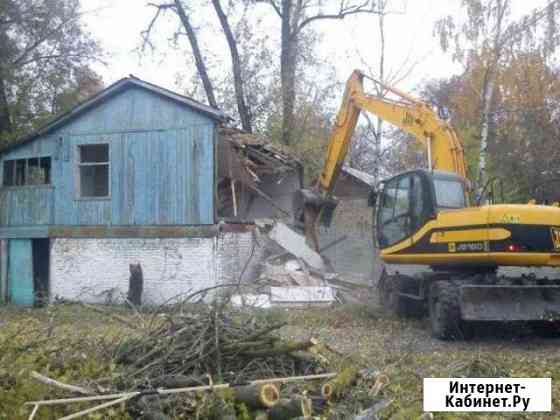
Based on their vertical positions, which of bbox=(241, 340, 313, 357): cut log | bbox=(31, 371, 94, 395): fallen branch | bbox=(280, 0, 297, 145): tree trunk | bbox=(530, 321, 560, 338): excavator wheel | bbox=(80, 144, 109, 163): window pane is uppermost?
bbox=(280, 0, 297, 145): tree trunk

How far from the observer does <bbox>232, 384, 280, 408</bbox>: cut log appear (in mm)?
6230

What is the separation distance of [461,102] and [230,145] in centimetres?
1572

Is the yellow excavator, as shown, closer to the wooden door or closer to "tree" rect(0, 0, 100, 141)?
the wooden door

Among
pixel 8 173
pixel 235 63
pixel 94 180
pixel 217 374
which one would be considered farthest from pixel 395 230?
pixel 235 63

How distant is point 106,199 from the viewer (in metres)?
17.3

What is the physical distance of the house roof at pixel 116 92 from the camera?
1628 cm

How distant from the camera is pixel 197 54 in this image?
1080 inches

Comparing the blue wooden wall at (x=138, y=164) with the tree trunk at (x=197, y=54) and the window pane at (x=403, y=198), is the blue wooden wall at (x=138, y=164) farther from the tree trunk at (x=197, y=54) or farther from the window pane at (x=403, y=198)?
the tree trunk at (x=197, y=54)

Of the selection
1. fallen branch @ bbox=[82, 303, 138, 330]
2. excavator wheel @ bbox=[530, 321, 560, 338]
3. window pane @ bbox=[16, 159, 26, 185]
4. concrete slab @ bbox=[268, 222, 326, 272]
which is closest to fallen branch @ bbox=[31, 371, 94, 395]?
fallen branch @ bbox=[82, 303, 138, 330]

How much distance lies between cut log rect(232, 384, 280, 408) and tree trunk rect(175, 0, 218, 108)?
21811 millimetres

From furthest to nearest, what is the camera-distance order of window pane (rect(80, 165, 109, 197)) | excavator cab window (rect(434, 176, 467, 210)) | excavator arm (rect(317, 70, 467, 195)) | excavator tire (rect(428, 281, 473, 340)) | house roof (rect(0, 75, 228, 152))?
window pane (rect(80, 165, 109, 197))
house roof (rect(0, 75, 228, 152))
excavator arm (rect(317, 70, 467, 195))
excavator cab window (rect(434, 176, 467, 210))
excavator tire (rect(428, 281, 473, 340))

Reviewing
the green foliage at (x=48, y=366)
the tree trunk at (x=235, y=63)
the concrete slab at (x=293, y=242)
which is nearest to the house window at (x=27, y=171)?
the concrete slab at (x=293, y=242)

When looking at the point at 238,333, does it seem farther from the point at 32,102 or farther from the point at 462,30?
the point at 32,102

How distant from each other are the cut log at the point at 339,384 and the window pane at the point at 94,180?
12551 mm
